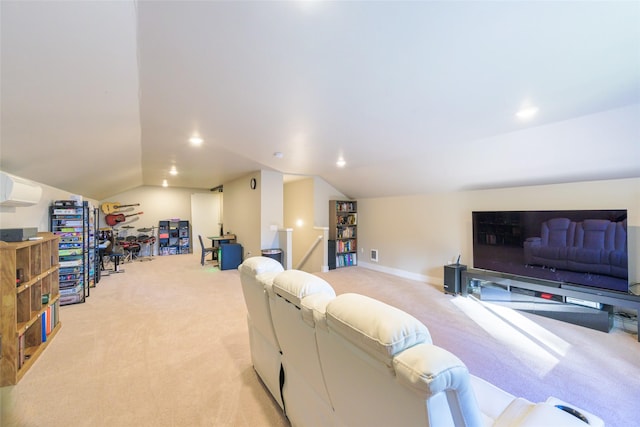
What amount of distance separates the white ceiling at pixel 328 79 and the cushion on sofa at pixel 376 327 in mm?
1397

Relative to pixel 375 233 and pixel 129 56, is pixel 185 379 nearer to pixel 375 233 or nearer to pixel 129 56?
pixel 129 56

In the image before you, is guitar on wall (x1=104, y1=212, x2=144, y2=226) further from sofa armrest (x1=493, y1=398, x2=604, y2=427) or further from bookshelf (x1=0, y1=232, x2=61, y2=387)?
sofa armrest (x1=493, y1=398, x2=604, y2=427)

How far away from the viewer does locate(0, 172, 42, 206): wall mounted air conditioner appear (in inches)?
85.4

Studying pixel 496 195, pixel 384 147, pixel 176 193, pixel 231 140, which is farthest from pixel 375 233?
pixel 176 193

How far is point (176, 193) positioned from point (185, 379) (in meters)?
8.05

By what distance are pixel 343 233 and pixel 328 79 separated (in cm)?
463

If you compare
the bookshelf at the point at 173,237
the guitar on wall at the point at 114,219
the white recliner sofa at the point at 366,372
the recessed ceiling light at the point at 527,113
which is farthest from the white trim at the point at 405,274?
the guitar on wall at the point at 114,219

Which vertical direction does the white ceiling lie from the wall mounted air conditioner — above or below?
above

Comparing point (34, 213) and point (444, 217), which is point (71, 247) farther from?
point (444, 217)

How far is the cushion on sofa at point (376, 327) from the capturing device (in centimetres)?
77

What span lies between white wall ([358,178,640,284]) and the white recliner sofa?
3.28m

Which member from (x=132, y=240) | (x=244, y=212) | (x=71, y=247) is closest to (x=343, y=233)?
(x=244, y=212)

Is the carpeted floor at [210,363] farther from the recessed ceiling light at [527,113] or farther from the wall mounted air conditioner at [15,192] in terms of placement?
the recessed ceiling light at [527,113]

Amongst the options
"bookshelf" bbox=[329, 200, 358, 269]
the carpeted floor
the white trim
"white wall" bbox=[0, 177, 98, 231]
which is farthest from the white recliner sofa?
"bookshelf" bbox=[329, 200, 358, 269]
